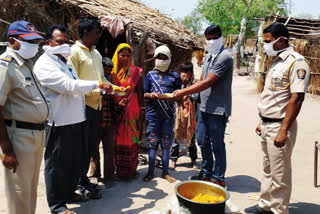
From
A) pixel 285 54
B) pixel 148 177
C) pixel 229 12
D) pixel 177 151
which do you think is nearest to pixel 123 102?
pixel 148 177

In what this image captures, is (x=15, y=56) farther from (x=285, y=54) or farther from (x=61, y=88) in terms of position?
(x=285, y=54)

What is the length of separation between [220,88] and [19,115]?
2.32 metres

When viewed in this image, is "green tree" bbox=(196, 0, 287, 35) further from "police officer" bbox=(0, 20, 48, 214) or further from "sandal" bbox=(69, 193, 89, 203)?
"police officer" bbox=(0, 20, 48, 214)

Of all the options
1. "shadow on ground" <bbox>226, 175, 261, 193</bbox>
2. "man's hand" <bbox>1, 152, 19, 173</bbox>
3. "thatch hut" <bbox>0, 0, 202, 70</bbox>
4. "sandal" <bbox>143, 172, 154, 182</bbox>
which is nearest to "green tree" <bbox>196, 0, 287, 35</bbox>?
"thatch hut" <bbox>0, 0, 202, 70</bbox>

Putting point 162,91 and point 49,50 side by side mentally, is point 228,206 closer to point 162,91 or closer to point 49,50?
point 162,91

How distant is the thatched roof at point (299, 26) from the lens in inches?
516

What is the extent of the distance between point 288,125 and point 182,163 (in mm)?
2672

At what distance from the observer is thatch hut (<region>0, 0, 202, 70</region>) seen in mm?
4973

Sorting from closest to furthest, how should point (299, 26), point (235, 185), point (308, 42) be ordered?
point (235, 185), point (308, 42), point (299, 26)

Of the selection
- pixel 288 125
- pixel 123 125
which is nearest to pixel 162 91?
pixel 123 125

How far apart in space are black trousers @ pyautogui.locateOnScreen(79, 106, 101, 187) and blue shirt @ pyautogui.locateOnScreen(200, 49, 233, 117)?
4.59ft

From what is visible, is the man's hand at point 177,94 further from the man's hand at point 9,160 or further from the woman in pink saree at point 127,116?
the man's hand at point 9,160

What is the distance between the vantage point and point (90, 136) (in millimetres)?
Answer: 3467

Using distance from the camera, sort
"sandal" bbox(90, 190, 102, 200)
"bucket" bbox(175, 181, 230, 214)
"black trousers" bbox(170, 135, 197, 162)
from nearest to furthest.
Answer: "bucket" bbox(175, 181, 230, 214) < "sandal" bbox(90, 190, 102, 200) < "black trousers" bbox(170, 135, 197, 162)
